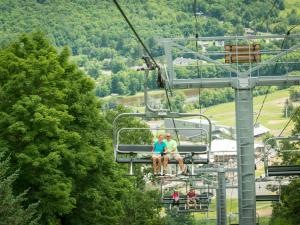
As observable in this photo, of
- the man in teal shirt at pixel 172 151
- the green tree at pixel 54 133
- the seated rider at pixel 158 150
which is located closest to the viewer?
the seated rider at pixel 158 150

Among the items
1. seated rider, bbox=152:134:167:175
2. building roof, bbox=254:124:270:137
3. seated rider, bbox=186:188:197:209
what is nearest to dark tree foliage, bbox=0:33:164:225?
seated rider, bbox=186:188:197:209

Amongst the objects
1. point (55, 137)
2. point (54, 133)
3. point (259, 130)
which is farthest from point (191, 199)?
point (259, 130)

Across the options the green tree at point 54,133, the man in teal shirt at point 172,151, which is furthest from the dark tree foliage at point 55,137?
the man in teal shirt at point 172,151

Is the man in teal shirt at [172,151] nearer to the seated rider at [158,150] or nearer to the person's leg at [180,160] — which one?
the person's leg at [180,160]

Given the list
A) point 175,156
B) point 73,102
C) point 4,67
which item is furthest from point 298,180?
point 175,156

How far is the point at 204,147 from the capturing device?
88.8ft

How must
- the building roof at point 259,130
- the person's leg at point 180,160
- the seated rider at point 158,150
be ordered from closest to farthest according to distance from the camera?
1. the seated rider at point 158,150
2. the person's leg at point 180,160
3. the building roof at point 259,130

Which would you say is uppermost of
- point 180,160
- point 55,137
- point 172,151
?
point 55,137

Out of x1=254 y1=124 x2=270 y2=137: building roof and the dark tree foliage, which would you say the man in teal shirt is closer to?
the dark tree foliage

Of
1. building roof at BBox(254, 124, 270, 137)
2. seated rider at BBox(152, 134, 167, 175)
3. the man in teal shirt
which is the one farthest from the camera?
building roof at BBox(254, 124, 270, 137)

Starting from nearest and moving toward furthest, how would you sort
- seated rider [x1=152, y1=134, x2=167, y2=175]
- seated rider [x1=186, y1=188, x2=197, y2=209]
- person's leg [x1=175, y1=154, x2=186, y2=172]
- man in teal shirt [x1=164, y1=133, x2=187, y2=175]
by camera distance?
seated rider [x1=152, y1=134, x2=167, y2=175] < man in teal shirt [x1=164, y1=133, x2=187, y2=175] < person's leg [x1=175, y1=154, x2=186, y2=172] < seated rider [x1=186, y1=188, x2=197, y2=209]

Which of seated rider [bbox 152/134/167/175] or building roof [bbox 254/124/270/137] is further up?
building roof [bbox 254/124/270/137]

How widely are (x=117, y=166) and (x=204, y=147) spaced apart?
22.3 metres

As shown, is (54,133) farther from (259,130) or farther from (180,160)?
(259,130)
